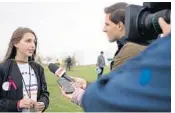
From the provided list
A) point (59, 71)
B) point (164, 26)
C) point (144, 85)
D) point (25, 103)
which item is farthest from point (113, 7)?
point (144, 85)

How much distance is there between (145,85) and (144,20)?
284 mm

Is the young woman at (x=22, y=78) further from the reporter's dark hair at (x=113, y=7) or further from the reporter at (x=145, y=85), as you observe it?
the reporter at (x=145, y=85)

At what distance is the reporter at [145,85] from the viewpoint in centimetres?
81

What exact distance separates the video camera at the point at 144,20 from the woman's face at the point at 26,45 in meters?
1.76

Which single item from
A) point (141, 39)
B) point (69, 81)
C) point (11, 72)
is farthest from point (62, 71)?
point (141, 39)

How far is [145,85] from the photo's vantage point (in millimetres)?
816

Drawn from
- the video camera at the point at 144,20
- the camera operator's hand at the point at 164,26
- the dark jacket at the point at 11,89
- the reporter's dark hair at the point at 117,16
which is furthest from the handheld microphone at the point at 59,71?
the camera operator's hand at the point at 164,26

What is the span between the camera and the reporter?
81cm

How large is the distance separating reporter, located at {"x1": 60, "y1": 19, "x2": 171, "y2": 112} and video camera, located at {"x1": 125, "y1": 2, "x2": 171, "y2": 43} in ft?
0.43

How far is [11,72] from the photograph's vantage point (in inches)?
103

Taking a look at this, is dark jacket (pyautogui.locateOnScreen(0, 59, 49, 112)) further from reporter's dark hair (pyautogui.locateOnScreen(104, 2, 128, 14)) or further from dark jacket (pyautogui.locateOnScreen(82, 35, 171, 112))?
dark jacket (pyautogui.locateOnScreen(82, 35, 171, 112))

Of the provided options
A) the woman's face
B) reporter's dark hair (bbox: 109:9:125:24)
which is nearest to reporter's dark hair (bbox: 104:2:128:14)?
reporter's dark hair (bbox: 109:9:125:24)

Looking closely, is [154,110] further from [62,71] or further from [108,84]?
[62,71]

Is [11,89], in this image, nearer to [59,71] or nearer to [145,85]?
[59,71]
